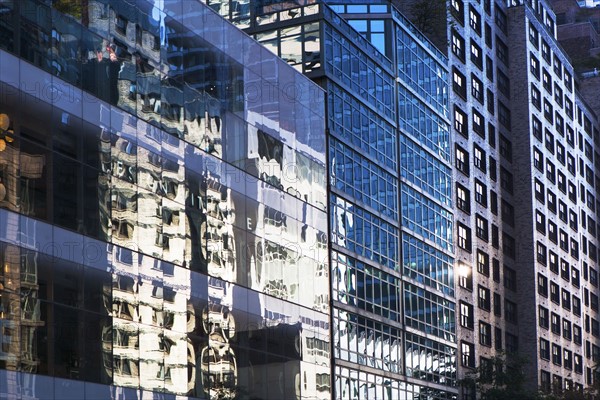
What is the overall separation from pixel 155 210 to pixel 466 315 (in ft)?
136

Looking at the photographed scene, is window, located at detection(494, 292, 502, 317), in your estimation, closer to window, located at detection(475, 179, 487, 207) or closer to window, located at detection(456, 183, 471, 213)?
window, located at detection(475, 179, 487, 207)

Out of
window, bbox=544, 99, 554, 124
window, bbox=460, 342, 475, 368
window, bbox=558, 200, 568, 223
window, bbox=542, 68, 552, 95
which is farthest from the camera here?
window, bbox=558, 200, 568, 223

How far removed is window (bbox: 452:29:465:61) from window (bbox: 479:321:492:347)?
57.9 ft

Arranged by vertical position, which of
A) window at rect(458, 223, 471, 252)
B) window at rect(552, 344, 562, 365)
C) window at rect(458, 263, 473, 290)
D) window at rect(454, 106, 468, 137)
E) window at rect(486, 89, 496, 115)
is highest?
window at rect(486, 89, 496, 115)

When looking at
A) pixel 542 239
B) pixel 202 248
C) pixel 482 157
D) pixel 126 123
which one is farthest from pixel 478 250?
pixel 126 123

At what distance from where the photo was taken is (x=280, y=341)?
Result: 168 feet

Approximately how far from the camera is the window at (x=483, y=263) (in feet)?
283

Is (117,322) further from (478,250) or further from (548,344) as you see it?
(548,344)

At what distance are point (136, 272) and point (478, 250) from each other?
47911 mm

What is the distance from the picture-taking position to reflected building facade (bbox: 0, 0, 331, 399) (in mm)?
36344

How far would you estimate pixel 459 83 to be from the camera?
84.5 metres

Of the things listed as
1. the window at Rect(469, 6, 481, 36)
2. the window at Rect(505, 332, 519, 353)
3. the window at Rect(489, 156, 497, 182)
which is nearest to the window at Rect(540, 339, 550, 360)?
the window at Rect(505, 332, 519, 353)

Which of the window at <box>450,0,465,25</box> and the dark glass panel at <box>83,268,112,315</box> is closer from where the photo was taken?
the dark glass panel at <box>83,268,112,315</box>

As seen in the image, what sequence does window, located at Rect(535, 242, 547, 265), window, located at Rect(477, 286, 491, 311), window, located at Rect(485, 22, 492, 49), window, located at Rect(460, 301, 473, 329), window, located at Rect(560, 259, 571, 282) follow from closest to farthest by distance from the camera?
window, located at Rect(460, 301, 473, 329), window, located at Rect(477, 286, 491, 311), window, located at Rect(485, 22, 492, 49), window, located at Rect(535, 242, 547, 265), window, located at Rect(560, 259, 571, 282)
